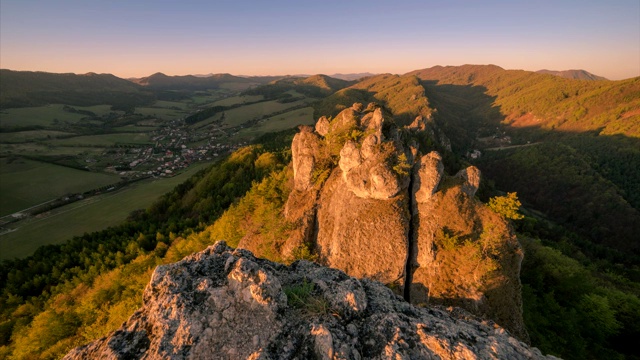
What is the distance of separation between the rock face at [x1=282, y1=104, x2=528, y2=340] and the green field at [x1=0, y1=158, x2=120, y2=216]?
148m

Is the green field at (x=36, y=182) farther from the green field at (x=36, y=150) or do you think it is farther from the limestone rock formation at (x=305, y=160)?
the limestone rock formation at (x=305, y=160)

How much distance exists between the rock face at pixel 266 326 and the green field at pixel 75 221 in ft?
338

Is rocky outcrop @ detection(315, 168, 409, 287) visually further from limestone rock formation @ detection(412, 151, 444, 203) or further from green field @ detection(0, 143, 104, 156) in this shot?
green field @ detection(0, 143, 104, 156)

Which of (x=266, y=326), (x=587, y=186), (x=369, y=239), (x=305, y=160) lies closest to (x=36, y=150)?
(x=305, y=160)

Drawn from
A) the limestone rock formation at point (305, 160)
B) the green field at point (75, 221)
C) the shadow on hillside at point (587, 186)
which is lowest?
the shadow on hillside at point (587, 186)

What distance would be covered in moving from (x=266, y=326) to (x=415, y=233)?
1987 centimetres

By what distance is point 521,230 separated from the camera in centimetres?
7500

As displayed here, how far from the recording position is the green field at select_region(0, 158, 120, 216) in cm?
11906

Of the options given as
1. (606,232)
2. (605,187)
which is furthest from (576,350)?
(605,187)

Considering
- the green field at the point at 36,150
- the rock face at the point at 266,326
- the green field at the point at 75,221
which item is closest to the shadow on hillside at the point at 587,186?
the rock face at the point at 266,326

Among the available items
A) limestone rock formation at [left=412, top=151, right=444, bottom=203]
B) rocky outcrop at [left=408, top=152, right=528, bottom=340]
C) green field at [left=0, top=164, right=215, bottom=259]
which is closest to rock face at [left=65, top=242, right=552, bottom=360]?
rocky outcrop at [left=408, top=152, right=528, bottom=340]

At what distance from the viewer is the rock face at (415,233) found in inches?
869

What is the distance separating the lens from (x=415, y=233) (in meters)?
25.2

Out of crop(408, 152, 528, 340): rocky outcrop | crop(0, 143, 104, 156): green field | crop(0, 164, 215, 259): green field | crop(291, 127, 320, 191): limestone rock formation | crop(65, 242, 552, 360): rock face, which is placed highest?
crop(65, 242, 552, 360): rock face
